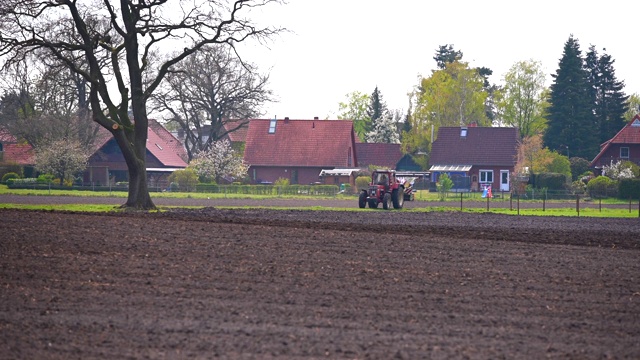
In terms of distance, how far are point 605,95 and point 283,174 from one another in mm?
37880

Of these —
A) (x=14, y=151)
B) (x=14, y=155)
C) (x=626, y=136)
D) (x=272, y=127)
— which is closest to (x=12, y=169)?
(x=14, y=155)

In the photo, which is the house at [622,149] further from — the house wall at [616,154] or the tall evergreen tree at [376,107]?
the tall evergreen tree at [376,107]

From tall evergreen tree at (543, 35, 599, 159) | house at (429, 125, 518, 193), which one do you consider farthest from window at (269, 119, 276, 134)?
tall evergreen tree at (543, 35, 599, 159)

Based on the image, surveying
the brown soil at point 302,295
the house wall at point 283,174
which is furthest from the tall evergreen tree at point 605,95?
the brown soil at point 302,295

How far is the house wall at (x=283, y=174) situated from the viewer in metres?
90.0

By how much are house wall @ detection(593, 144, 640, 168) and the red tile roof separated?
186 ft

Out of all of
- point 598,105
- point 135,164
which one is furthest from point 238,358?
point 598,105

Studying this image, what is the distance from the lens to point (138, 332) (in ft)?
42.8

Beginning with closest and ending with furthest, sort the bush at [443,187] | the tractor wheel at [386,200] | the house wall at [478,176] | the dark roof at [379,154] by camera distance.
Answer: the tractor wheel at [386,200] → the bush at [443,187] → the house wall at [478,176] → the dark roof at [379,154]

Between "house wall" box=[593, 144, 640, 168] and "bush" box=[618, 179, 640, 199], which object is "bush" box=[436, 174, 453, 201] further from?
"house wall" box=[593, 144, 640, 168]

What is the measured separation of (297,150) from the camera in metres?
90.6

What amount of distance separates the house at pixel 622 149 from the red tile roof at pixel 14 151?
185 feet

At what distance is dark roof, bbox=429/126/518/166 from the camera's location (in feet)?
307

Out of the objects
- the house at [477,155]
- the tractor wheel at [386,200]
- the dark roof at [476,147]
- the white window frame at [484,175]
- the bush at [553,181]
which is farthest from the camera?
the white window frame at [484,175]
